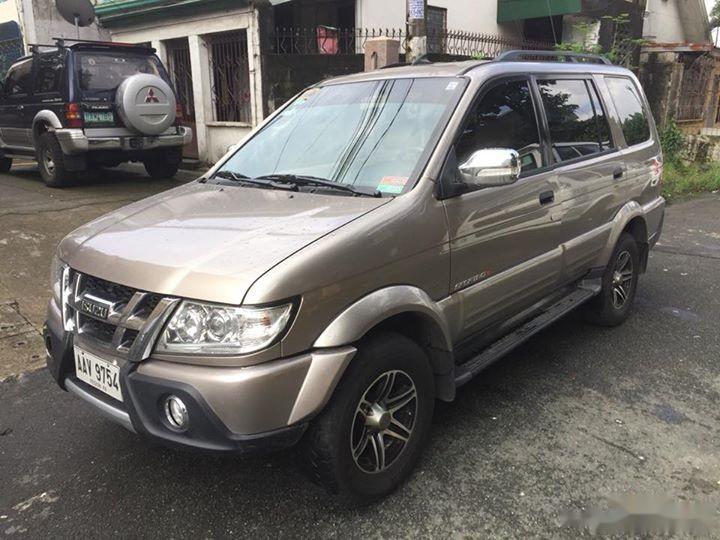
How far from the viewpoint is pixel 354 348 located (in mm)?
2328

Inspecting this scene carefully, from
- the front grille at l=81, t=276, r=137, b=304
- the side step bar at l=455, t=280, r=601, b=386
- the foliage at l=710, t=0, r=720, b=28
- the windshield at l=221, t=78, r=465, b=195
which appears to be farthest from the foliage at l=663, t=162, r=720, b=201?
the foliage at l=710, t=0, r=720, b=28

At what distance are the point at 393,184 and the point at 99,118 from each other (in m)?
6.99

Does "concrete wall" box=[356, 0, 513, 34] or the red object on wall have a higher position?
"concrete wall" box=[356, 0, 513, 34]

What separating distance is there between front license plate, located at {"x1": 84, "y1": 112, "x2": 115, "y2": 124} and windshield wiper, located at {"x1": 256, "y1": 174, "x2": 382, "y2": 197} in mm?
6201

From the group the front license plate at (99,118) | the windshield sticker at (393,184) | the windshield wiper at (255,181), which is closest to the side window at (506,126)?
the windshield sticker at (393,184)

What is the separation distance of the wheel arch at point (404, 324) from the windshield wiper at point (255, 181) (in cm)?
84

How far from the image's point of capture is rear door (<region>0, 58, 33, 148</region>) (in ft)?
30.2

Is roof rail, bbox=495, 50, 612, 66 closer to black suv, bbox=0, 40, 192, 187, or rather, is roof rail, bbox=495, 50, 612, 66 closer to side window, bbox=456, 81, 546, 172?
side window, bbox=456, 81, 546, 172

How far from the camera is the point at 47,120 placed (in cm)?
859

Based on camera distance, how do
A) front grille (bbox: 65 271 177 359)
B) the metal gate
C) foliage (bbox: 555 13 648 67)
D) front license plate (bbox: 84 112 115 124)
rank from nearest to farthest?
front grille (bbox: 65 271 177 359)
front license plate (bbox: 84 112 115 124)
foliage (bbox: 555 13 648 67)
the metal gate

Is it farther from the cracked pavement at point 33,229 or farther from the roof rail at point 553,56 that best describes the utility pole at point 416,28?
the cracked pavement at point 33,229

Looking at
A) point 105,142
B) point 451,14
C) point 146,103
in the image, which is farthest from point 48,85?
point 451,14

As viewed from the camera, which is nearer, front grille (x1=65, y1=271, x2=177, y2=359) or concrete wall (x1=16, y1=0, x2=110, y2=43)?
front grille (x1=65, y1=271, x2=177, y2=359)

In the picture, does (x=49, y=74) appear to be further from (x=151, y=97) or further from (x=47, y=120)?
(x=151, y=97)
